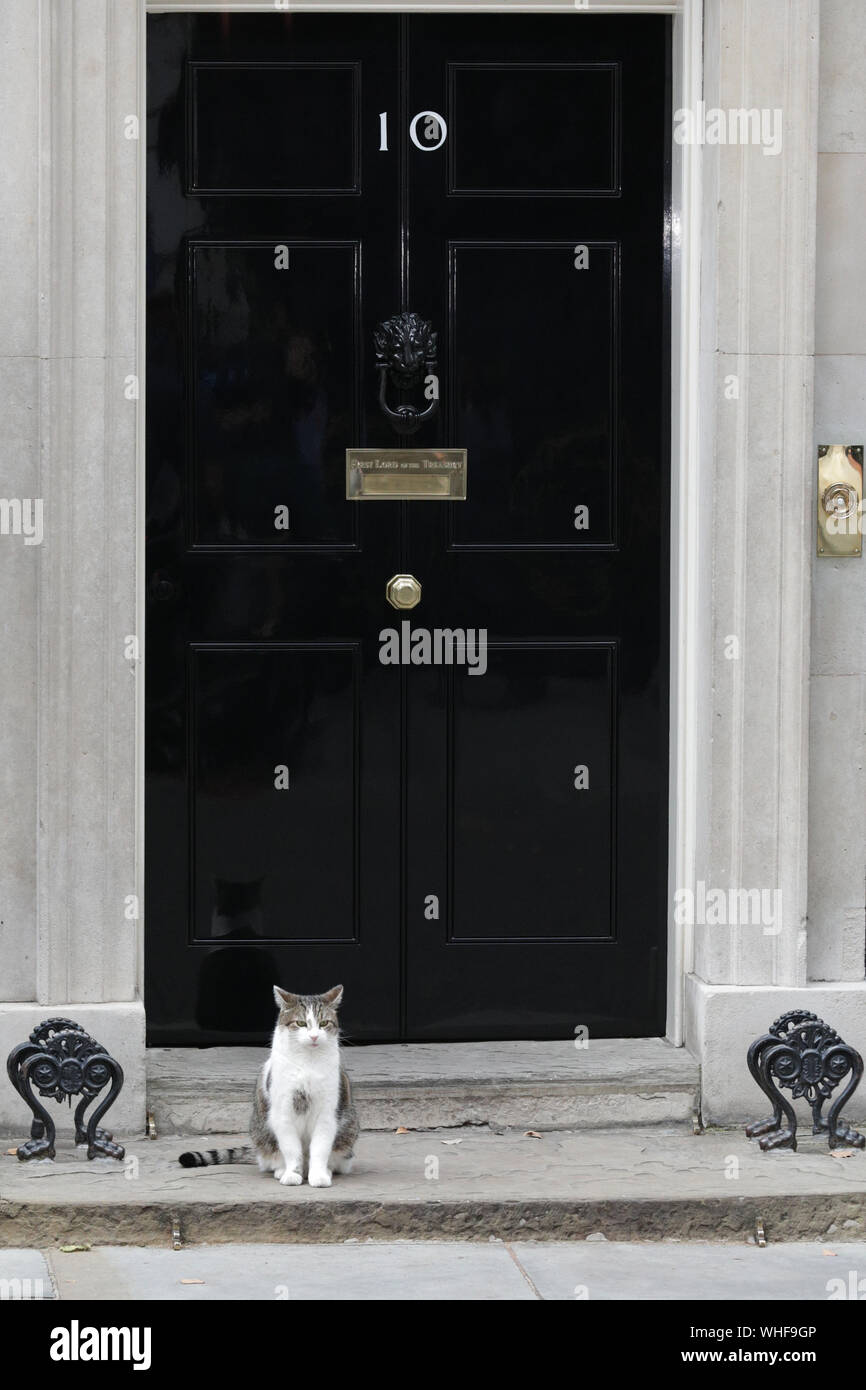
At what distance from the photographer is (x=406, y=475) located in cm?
701

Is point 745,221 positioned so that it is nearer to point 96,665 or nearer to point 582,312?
point 582,312

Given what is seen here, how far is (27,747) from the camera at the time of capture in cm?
657

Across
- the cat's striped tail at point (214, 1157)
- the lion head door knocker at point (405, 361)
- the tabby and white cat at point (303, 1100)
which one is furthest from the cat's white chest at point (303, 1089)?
the lion head door knocker at point (405, 361)

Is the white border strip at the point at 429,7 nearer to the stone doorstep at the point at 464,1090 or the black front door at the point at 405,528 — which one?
the black front door at the point at 405,528

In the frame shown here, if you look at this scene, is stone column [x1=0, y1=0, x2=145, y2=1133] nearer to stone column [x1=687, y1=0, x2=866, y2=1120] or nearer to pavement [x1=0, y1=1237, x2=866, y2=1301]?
pavement [x1=0, y1=1237, x2=866, y2=1301]

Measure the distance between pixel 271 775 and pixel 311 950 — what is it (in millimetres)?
641

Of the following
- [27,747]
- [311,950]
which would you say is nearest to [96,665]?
[27,747]

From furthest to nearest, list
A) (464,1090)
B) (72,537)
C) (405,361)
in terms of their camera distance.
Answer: (405,361), (464,1090), (72,537)

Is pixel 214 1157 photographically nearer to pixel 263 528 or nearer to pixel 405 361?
pixel 263 528

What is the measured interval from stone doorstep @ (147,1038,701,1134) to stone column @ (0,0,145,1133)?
9.2 inches

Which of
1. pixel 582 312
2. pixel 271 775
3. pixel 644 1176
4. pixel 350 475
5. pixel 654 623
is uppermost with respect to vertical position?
pixel 582 312

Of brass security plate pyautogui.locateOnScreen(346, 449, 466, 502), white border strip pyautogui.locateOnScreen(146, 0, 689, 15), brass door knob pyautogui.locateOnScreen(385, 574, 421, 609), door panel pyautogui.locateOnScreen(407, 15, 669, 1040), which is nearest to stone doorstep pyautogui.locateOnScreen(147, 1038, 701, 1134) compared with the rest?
door panel pyautogui.locateOnScreen(407, 15, 669, 1040)

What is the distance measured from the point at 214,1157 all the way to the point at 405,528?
2.28m

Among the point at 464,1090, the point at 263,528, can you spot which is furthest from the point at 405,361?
the point at 464,1090
